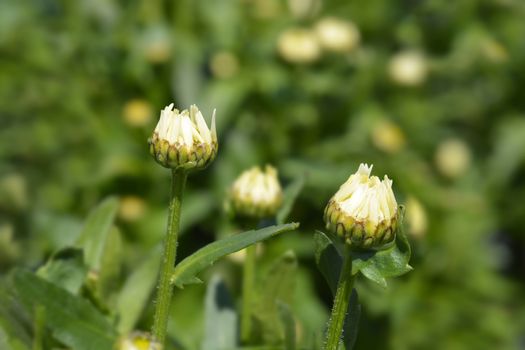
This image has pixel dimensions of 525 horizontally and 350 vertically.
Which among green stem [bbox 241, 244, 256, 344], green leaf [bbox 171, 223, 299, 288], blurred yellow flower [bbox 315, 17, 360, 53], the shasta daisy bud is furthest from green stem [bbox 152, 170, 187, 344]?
blurred yellow flower [bbox 315, 17, 360, 53]

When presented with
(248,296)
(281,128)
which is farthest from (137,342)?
(281,128)

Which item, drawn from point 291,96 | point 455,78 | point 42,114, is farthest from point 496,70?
point 42,114

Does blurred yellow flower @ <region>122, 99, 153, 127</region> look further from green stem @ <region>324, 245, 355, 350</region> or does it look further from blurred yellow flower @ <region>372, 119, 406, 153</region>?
green stem @ <region>324, 245, 355, 350</region>

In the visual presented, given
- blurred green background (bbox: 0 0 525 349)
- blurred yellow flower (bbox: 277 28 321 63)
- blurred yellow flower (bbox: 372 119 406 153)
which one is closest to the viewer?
blurred green background (bbox: 0 0 525 349)

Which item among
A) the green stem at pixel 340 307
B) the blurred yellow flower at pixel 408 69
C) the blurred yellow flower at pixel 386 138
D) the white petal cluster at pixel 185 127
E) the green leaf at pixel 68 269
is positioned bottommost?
the green stem at pixel 340 307

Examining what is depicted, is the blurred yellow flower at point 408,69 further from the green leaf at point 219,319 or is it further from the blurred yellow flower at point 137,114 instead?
the green leaf at point 219,319

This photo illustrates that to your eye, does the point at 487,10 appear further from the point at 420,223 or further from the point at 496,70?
the point at 420,223

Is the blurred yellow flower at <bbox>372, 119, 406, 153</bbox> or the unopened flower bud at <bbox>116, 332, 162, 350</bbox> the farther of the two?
the blurred yellow flower at <bbox>372, 119, 406, 153</bbox>

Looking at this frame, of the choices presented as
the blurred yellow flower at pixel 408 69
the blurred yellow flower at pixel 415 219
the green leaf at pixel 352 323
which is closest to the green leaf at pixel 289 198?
the green leaf at pixel 352 323
